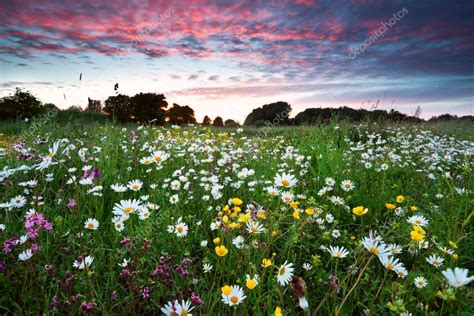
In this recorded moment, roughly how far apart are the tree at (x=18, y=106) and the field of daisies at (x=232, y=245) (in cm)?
1236

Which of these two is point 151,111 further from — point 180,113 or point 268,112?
point 268,112

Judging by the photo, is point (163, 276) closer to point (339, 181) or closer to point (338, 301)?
point (338, 301)

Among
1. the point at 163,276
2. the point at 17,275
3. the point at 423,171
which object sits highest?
the point at 423,171

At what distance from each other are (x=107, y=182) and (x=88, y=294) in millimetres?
1642

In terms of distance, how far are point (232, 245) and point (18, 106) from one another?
15.8 meters

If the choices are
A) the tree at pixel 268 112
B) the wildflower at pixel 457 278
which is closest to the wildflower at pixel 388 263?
the wildflower at pixel 457 278

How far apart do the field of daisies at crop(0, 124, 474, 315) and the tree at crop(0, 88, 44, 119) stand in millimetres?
12362

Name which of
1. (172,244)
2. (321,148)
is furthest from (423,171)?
(172,244)

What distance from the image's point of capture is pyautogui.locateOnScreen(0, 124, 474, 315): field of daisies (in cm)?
159

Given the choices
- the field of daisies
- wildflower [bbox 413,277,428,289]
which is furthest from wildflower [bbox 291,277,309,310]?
wildflower [bbox 413,277,428,289]

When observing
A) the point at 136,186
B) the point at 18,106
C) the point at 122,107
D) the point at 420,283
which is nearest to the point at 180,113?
the point at 122,107

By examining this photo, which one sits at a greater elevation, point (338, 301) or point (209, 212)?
point (209, 212)

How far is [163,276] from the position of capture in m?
1.61

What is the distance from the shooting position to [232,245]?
1.98 metres
